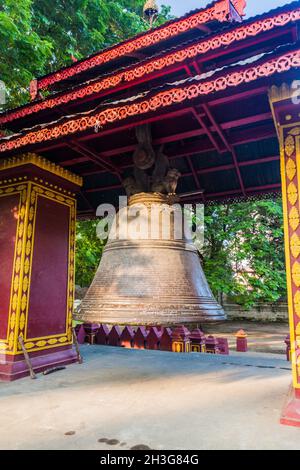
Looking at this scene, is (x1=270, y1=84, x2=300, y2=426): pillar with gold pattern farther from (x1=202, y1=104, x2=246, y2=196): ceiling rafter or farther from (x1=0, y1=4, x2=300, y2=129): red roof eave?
(x1=0, y1=4, x2=300, y2=129): red roof eave

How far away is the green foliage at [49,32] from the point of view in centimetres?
644

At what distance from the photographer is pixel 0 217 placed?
5156 millimetres

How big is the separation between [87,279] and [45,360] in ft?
29.8

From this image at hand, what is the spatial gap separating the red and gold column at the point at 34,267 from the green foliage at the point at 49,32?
9.14 ft

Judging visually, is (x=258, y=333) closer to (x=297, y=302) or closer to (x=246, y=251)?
(x=246, y=251)

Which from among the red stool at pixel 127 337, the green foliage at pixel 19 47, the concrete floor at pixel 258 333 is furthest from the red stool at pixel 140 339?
the green foliage at pixel 19 47

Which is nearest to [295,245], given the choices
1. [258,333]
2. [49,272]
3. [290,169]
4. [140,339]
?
[290,169]

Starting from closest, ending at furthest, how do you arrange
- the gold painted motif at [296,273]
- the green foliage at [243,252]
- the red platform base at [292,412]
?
the red platform base at [292,412] → the gold painted motif at [296,273] → the green foliage at [243,252]

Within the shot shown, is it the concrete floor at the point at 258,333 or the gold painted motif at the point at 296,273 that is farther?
the concrete floor at the point at 258,333

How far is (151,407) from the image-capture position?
10.1ft

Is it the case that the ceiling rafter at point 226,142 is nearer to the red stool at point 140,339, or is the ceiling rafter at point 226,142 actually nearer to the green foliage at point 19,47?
the red stool at point 140,339

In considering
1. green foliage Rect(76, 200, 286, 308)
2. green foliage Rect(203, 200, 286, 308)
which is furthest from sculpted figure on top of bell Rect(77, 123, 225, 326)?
green foliage Rect(203, 200, 286, 308)

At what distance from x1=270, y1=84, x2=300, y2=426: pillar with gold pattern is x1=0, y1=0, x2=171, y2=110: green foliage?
197 inches

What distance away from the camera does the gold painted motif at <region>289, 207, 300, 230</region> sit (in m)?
3.07
